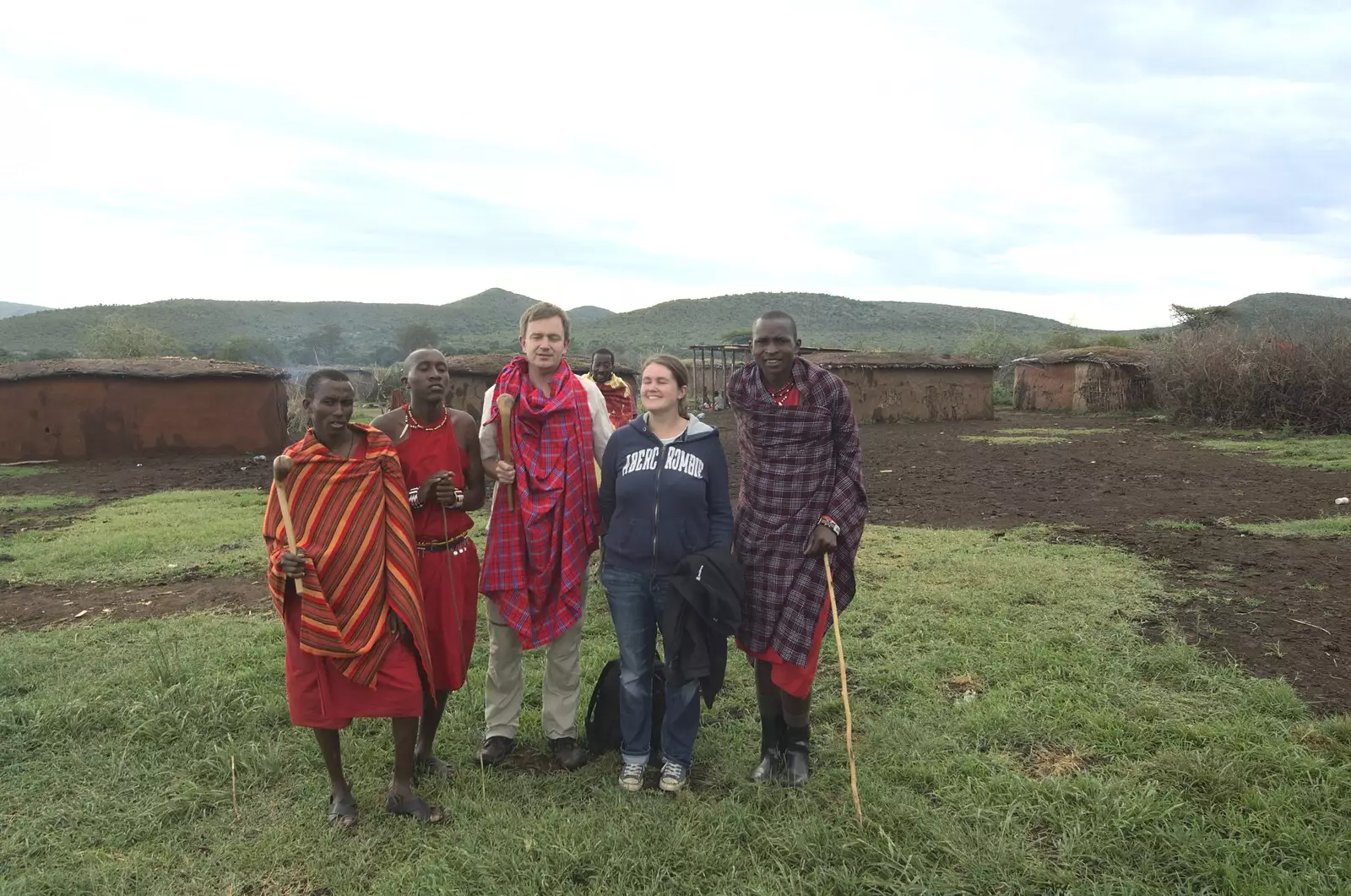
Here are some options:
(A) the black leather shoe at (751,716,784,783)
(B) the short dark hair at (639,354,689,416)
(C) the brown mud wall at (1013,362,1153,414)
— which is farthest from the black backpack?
(C) the brown mud wall at (1013,362,1153,414)

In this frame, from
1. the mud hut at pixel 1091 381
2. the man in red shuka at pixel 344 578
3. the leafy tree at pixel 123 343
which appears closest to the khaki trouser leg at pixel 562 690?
the man in red shuka at pixel 344 578

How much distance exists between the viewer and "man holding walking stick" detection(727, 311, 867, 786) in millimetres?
3029

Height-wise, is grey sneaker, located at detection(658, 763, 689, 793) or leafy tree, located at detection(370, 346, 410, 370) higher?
leafy tree, located at detection(370, 346, 410, 370)

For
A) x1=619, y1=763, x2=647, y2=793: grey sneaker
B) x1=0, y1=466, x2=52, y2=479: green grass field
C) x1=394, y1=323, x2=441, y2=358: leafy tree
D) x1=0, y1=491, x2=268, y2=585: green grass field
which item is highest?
x1=394, y1=323, x2=441, y2=358: leafy tree

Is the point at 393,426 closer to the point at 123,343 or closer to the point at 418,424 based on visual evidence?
the point at 418,424

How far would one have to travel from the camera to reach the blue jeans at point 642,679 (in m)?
3.05

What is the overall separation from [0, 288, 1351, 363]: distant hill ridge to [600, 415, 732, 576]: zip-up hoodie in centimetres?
4566

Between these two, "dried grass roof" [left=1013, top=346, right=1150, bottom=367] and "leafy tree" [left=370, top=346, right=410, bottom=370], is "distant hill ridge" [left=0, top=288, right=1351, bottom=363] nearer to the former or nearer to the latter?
"leafy tree" [left=370, top=346, right=410, bottom=370]

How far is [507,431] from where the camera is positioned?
3193mm

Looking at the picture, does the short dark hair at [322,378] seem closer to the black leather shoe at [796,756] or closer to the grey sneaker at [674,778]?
the grey sneaker at [674,778]

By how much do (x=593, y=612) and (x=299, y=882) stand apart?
9.40ft

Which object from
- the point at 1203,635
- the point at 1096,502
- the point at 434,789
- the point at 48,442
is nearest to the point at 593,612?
the point at 434,789

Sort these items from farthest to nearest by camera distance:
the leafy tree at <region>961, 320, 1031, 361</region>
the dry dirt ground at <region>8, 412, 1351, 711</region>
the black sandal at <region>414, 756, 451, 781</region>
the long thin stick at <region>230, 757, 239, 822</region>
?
the leafy tree at <region>961, 320, 1031, 361</region> → the dry dirt ground at <region>8, 412, 1351, 711</region> → the black sandal at <region>414, 756, 451, 781</region> → the long thin stick at <region>230, 757, 239, 822</region>

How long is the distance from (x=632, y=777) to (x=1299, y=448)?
14637 millimetres
